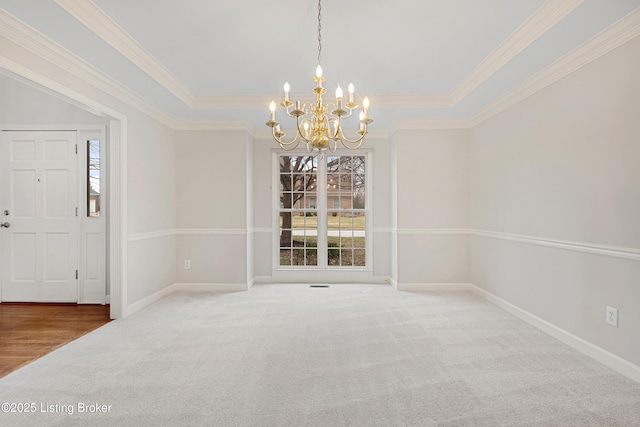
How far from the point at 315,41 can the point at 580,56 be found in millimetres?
2242

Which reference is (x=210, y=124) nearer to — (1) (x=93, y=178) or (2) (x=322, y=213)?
(1) (x=93, y=178)

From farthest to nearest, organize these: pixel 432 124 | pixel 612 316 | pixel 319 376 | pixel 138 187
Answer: pixel 432 124 → pixel 138 187 → pixel 612 316 → pixel 319 376

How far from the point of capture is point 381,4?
247cm

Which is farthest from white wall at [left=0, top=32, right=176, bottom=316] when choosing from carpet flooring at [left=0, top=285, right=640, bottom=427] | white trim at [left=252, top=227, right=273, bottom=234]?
white trim at [left=252, top=227, right=273, bottom=234]

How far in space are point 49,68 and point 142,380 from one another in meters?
2.65

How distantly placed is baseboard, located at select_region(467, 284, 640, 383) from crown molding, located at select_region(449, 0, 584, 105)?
8.25 ft

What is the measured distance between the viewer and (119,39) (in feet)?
9.33

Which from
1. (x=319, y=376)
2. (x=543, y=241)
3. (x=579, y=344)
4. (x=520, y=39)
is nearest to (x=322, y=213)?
(x=543, y=241)

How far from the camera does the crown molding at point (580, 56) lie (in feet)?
7.87

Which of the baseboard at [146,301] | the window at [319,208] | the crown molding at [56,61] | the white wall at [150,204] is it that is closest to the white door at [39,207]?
the white wall at [150,204]

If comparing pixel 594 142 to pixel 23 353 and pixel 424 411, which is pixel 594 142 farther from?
pixel 23 353

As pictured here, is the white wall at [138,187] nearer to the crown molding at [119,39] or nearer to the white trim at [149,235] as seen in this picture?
the white trim at [149,235]

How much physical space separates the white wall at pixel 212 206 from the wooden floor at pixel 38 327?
135 centimetres

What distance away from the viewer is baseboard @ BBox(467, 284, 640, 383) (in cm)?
243
